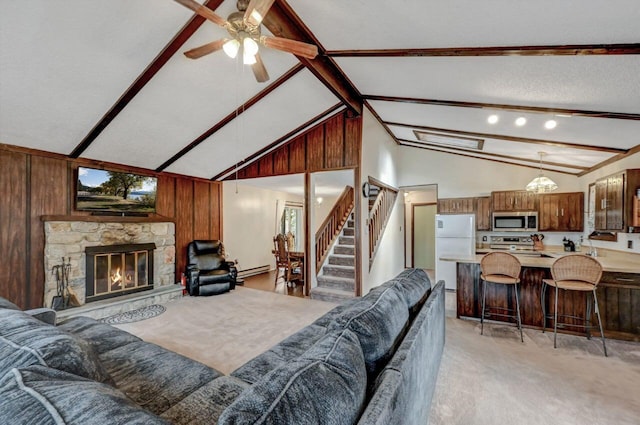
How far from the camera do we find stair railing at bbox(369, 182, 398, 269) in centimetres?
546

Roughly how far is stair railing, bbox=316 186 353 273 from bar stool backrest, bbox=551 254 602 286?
3650 millimetres

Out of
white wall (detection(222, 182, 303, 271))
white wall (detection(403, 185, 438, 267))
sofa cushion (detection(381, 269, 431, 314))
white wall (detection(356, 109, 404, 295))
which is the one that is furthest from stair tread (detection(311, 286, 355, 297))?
white wall (detection(403, 185, 438, 267))

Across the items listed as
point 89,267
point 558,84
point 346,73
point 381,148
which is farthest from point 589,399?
point 89,267

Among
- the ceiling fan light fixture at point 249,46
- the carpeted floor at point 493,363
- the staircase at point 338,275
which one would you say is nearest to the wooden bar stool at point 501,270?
the carpeted floor at point 493,363

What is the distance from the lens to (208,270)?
17.7ft

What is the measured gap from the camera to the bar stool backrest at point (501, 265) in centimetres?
335

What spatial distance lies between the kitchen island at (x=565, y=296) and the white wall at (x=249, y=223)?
16.2 ft

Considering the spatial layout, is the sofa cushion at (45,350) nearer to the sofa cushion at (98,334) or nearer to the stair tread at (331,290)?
the sofa cushion at (98,334)

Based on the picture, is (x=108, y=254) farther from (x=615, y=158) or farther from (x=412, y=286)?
(x=615, y=158)

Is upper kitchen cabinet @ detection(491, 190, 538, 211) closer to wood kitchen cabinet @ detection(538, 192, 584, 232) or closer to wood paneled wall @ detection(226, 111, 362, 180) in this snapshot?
wood kitchen cabinet @ detection(538, 192, 584, 232)

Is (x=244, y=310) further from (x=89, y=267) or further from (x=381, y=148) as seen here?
(x=381, y=148)

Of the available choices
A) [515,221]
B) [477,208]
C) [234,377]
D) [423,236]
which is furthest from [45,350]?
[423,236]

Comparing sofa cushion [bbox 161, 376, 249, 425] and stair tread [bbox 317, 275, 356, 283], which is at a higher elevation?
sofa cushion [bbox 161, 376, 249, 425]

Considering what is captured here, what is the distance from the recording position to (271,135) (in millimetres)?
5230
